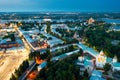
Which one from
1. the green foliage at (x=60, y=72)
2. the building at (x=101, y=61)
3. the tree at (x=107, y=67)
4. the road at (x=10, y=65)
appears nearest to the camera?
the green foliage at (x=60, y=72)

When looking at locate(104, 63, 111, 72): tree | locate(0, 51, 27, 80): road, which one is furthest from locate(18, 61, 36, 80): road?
locate(104, 63, 111, 72): tree

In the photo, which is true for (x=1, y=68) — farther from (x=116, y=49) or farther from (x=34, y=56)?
(x=116, y=49)

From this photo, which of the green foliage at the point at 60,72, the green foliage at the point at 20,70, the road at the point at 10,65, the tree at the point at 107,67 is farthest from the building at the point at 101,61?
the road at the point at 10,65

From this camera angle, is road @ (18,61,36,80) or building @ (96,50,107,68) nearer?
road @ (18,61,36,80)

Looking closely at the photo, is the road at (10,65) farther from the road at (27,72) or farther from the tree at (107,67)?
the tree at (107,67)

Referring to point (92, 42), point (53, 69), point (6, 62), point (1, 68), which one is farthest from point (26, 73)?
point (92, 42)

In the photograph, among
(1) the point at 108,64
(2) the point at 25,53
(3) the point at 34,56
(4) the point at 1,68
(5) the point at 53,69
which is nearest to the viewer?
(5) the point at 53,69

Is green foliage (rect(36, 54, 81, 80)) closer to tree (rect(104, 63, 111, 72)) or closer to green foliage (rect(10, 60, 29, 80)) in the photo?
green foliage (rect(10, 60, 29, 80))

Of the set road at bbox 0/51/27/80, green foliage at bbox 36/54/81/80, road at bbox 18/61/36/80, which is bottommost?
road at bbox 0/51/27/80

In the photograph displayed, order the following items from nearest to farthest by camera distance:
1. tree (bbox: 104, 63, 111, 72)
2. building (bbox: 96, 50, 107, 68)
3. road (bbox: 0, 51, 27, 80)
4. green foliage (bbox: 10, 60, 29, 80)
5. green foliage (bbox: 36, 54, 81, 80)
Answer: green foliage (bbox: 36, 54, 81, 80) → green foliage (bbox: 10, 60, 29, 80) → tree (bbox: 104, 63, 111, 72) → road (bbox: 0, 51, 27, 80) → building (bbox: 96, 50, 107, 68)

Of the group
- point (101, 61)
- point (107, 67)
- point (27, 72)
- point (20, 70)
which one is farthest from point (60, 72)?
point (101, 61)

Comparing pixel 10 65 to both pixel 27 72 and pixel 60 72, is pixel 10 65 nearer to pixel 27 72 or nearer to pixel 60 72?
pixel 27 72
